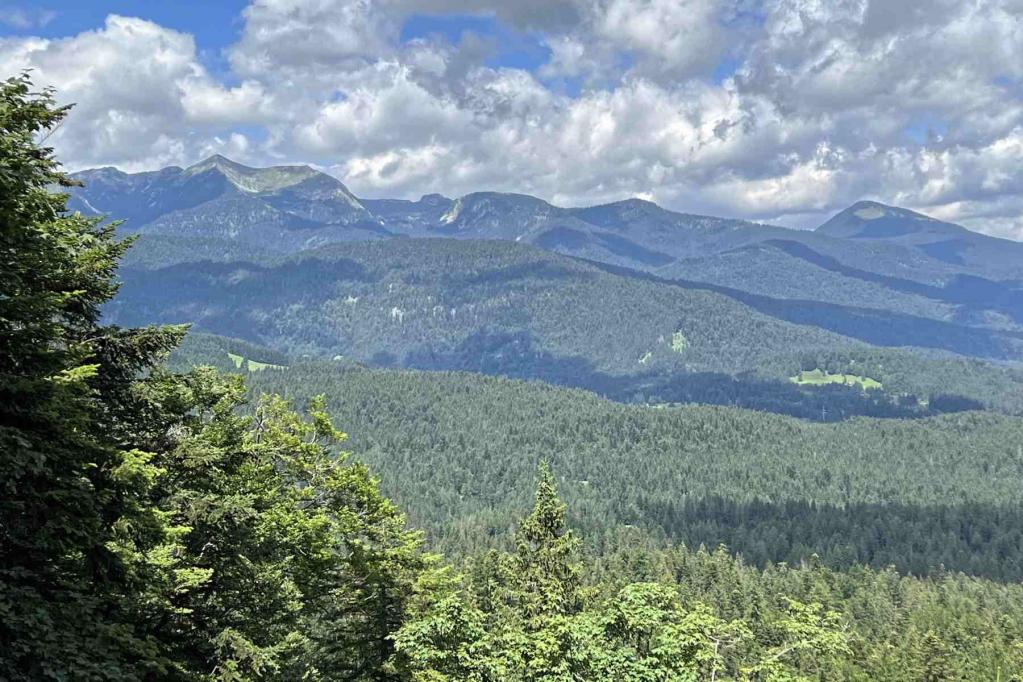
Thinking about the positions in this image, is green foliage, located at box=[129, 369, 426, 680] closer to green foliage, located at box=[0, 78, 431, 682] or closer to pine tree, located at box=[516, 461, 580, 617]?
green foliage, located at box=[0, 78, 431, 682]

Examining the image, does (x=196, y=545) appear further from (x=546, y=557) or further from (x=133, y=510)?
(x=546, y=557)

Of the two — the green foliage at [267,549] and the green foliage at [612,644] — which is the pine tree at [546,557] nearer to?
the green foliage at [267,549]

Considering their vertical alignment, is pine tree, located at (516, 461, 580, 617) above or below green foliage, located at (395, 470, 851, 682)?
below

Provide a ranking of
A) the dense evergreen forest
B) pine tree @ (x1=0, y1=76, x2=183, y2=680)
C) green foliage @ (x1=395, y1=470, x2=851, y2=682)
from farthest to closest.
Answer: green foliage @ (x1=395, y1=470, x2=851, y2=682) → the dense evergreen forest → pine tree @ (x1=0, y1=76, x2=183, y2=680)

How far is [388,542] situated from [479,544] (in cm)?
14928

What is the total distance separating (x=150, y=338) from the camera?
57.6 ft

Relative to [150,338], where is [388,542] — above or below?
below

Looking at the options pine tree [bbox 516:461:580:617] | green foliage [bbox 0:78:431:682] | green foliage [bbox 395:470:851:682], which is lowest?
pine tree [bbox 516:461:580:617]

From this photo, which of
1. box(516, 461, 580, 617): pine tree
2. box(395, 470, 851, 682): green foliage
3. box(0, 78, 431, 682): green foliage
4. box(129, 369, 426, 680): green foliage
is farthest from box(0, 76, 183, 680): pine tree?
box(516, 461, 580, 617): pine tree

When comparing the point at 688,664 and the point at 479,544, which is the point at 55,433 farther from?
the point at 479,544

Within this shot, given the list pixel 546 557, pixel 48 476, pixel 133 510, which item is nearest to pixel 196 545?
pixel 133 510

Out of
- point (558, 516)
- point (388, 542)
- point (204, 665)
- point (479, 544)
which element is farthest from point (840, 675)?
point (479, 544)

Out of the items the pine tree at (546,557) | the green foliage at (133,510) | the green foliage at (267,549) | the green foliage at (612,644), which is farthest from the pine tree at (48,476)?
the pine tree at (546,557)

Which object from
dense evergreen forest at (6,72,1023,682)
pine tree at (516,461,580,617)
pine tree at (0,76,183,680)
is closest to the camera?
pine tree at (0,76,183,680)
